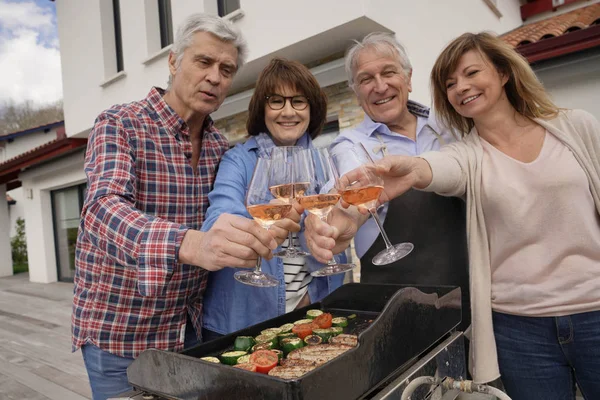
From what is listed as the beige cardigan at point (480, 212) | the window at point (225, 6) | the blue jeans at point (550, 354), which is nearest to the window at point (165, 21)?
the window at point (225, 6)

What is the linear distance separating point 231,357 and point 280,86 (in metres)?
1.22

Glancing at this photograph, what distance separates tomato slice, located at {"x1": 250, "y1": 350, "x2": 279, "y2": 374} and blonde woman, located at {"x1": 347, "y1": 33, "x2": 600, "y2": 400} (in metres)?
0.67

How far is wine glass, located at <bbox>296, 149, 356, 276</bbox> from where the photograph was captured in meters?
1.19

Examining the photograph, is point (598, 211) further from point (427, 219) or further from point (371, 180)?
point (371, 180)

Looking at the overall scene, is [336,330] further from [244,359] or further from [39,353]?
[39,353]

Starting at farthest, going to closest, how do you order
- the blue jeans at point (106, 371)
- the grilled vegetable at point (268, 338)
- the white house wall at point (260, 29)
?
the white house wall at point (260, 29) → the blue jeans at point (106, 371) → the grilled vegetable at point (268, 338)

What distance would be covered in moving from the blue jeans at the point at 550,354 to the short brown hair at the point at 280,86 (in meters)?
1.20

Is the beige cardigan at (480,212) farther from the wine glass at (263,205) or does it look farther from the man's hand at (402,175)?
the wine glass at (263,205)

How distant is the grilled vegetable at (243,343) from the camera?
1223mm

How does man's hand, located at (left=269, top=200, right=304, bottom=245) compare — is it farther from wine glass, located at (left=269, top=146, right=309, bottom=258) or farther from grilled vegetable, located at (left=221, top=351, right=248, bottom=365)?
grilled vegetable, located at (left=221, top=351, right=248, bottom=365)

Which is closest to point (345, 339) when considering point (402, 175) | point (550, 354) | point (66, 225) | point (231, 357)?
point (231, 357)

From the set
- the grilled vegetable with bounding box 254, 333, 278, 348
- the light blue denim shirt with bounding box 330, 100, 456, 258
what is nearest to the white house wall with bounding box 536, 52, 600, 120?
the light blue denim shirt with bounding box 330, 100, 456, 258

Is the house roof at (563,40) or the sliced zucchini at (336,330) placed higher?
the house roof at (563,40)

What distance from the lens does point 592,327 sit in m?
1.48
